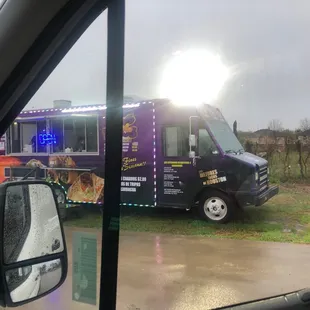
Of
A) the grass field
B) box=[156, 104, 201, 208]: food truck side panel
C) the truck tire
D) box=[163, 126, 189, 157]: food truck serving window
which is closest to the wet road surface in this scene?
the grass field

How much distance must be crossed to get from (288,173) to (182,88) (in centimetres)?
73

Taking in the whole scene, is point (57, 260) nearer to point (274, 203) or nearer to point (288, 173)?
point (288, 173)

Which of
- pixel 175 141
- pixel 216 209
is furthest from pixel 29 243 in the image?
pixel 175 141

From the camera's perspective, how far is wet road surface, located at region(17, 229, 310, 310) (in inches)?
109

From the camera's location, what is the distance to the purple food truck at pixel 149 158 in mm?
1436

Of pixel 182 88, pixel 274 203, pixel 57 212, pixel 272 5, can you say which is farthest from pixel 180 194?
pixel 57 212

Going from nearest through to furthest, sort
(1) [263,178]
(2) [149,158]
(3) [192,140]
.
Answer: (1) [263,178] < (2) [149,158] < (3) [192,140]

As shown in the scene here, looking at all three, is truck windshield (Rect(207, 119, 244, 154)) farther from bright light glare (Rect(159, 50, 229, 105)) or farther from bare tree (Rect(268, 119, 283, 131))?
bright light glare (Rect(159, 50, 229, 105))

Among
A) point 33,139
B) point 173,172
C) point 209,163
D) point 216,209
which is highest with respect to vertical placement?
point 33,139

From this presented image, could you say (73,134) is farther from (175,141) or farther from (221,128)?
(175,141)

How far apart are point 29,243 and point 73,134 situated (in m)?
0.87

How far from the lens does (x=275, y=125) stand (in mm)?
1600

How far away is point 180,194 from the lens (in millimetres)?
4133

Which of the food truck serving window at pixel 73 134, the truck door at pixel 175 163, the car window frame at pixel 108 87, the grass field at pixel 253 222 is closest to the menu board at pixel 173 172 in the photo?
the truck door at pixel 175 163
